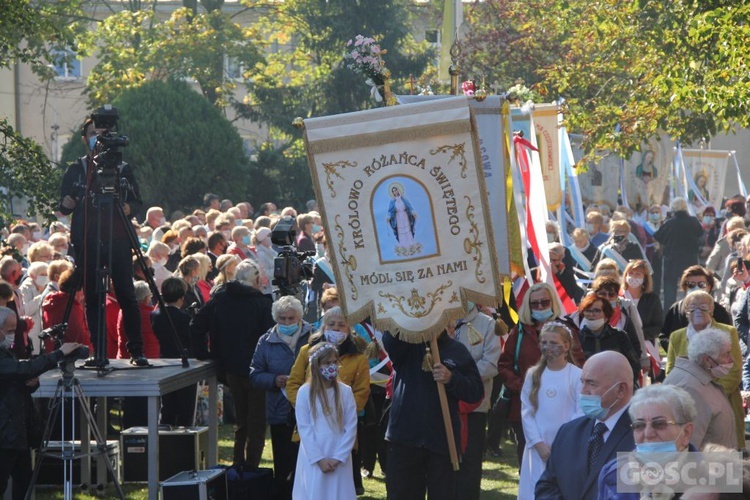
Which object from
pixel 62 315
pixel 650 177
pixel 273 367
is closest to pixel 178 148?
pixel 650 177

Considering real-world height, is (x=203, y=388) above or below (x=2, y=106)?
below

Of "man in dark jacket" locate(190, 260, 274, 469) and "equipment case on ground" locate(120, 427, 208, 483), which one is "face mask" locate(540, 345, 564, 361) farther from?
"equipment case on ground" locate(120, 427, 208, 483)

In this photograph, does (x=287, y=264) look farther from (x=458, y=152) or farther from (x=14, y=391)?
(x=458, y=152)

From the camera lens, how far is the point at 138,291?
1293 cm

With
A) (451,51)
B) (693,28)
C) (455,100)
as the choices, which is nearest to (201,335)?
(455,100)

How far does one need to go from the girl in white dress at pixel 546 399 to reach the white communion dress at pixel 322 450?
1.29 m

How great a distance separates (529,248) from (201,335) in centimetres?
346

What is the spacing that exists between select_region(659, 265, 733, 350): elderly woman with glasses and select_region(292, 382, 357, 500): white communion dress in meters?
3.33

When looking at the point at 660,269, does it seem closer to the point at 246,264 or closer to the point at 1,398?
the point at 246,264

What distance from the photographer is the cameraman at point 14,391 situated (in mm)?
9664

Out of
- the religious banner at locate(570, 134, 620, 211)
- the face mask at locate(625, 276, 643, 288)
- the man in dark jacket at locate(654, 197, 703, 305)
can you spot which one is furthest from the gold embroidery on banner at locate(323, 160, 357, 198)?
the religious banner at locate(570, 134, 620, 211)

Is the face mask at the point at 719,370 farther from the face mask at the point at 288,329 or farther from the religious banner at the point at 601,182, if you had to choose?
the religious banner at the point at 601,182

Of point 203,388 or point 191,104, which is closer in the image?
point 203,388

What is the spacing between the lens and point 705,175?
27547 millimetres
